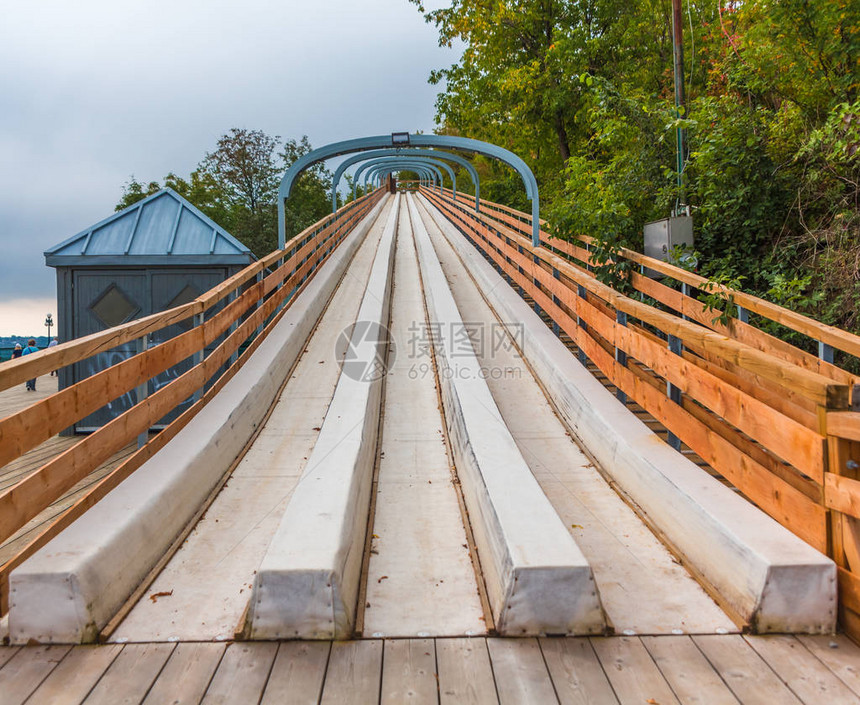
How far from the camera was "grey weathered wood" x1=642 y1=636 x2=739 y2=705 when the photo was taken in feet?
7.75

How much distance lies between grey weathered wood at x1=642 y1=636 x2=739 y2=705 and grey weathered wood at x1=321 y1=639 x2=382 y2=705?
1.24 metres

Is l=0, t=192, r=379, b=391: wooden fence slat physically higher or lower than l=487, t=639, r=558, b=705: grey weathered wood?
higher

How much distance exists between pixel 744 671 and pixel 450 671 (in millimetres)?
1271

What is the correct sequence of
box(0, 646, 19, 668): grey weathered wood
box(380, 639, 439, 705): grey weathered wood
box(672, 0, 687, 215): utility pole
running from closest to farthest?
box(380, 639, 439, 705): grey weathered wood → box(0, 646, 19, 668): grey weathered wood → box(672, 0, 687, 215): utility pole

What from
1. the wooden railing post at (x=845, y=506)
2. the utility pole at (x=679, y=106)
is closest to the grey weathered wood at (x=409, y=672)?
the wooden railing post at (x=845, y=506)

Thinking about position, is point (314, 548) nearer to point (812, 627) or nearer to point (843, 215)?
point (812, 627)

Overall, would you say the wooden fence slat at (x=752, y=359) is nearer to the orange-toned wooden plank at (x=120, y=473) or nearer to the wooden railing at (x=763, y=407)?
the wooden railing at (x=763, y=407)

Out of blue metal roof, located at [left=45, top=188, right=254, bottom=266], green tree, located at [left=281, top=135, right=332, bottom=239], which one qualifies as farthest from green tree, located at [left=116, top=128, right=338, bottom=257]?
blue metal roof, located at [left=45, top=188, right=254, bottom=266]

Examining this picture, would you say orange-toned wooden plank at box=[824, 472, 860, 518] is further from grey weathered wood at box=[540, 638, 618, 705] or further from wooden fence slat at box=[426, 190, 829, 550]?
grey weathered wood at box=[540, 638, 618, 705]

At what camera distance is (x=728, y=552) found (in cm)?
302

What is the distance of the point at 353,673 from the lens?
2502mm

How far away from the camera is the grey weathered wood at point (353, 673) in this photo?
237cm

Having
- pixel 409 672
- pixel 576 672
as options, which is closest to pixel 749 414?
pixel 576 672

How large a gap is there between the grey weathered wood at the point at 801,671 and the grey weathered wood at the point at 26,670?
124 inches
